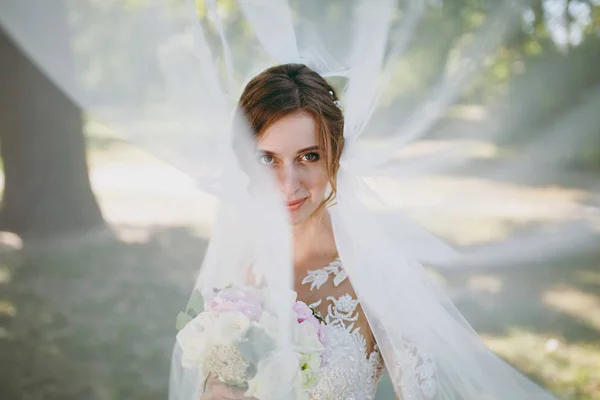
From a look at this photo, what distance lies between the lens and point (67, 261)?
6090 millimetres

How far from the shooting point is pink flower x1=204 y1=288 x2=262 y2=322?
55.2 inches

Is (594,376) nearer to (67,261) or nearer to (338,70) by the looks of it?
(338,70)

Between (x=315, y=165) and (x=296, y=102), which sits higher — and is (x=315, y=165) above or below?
below

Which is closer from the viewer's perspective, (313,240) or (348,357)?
(348,357)

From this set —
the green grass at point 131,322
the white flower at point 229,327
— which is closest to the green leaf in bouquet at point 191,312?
the white flower at point 229,327

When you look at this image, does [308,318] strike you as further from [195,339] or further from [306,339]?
[195,339]

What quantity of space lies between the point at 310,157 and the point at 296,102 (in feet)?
0.52

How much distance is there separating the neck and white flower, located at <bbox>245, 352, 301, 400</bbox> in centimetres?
70

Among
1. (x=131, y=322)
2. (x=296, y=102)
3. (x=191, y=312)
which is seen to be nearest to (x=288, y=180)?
(x=296, y=102)

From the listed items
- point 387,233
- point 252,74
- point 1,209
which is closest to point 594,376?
point 387,233

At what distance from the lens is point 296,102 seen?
177cm

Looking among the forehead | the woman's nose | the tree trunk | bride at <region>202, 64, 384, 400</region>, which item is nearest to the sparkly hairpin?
bride at <region>202, 64, 384, 400</region>

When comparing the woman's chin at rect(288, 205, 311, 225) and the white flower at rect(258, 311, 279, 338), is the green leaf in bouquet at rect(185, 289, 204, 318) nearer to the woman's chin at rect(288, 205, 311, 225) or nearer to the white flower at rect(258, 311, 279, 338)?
the white flower at rect(258, 311, 279, 338)

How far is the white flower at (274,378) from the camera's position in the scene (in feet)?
4.30
